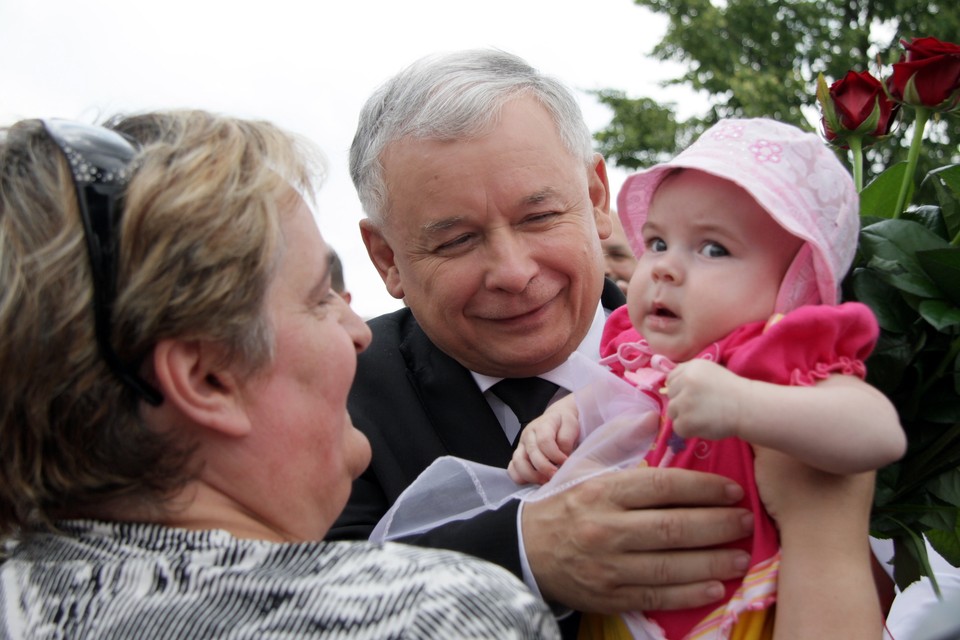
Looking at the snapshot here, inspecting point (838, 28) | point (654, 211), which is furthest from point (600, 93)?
point (654, 211)

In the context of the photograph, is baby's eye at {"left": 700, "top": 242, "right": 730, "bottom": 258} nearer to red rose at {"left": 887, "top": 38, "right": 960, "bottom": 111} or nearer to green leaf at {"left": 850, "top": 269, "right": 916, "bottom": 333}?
green leaf at {"left": 850, "top": 269, "right": 916, "bottom": 333}

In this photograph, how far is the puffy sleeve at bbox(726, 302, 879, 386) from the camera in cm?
174

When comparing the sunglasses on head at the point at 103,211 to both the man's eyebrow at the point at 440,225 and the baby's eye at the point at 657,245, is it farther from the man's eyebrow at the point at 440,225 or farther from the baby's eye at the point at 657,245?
the man's eyebrow at the point at 440,225

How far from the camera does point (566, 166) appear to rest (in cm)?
299

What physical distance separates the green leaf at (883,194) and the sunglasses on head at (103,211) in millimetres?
1604

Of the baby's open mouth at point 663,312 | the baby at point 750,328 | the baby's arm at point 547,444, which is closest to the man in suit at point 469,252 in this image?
the baby's arm at point 547,444

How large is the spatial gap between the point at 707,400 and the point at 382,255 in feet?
5.95

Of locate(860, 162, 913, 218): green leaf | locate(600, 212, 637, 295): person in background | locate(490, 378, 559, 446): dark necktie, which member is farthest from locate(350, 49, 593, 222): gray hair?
locate(600, 212, 637, 295): person in background

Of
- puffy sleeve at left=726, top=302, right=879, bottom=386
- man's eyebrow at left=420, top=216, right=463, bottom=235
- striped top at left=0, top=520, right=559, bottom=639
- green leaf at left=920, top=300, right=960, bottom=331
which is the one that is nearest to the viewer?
striped top at left=0, top=520, right=559, bottom=639

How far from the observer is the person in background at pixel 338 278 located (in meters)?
1.93

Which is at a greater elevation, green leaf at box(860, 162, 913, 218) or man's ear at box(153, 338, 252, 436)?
green leaf at box(860, 162, 913, 218)

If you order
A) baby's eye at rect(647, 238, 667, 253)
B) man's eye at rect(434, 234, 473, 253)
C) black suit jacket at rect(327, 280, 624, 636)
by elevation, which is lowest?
black suit jacket at rect(327, 280, 624, 636)

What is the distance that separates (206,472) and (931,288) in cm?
143

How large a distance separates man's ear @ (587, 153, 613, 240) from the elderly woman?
1.64 meters
